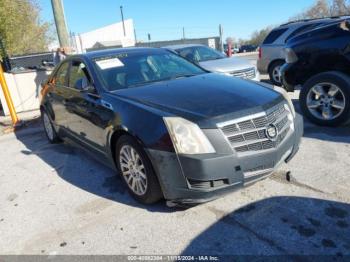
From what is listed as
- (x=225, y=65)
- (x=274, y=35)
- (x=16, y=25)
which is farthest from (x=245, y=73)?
(x=16, y=25)

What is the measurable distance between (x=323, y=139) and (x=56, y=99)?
157 inches

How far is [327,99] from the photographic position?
5.21 metres

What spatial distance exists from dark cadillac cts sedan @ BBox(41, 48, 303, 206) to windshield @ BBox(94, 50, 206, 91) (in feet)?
0.04

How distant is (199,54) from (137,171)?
21.2 ft

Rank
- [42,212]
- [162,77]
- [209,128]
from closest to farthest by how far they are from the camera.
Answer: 1. [209,128]
2. [42,212]
3. [162,77]

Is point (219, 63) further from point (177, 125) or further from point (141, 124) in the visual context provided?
point (177, 125)

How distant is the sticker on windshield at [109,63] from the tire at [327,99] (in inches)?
115

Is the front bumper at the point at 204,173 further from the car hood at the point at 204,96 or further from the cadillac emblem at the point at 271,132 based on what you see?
the car hood at the point at 204,96

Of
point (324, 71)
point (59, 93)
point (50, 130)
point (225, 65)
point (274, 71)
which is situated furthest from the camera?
point (274, 71)

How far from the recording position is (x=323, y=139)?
4.84 m

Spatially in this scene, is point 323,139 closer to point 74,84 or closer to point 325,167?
point 325,167

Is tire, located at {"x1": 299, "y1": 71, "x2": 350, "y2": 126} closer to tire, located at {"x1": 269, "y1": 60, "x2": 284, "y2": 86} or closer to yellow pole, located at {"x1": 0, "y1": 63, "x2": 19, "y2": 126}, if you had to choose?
tire, located at {"x1": 269, "y1": 60, "x2": 284, "y2": 86}

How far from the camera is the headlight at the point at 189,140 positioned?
2884 millimetres

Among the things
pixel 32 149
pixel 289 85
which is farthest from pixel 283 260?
pixel 32 149
